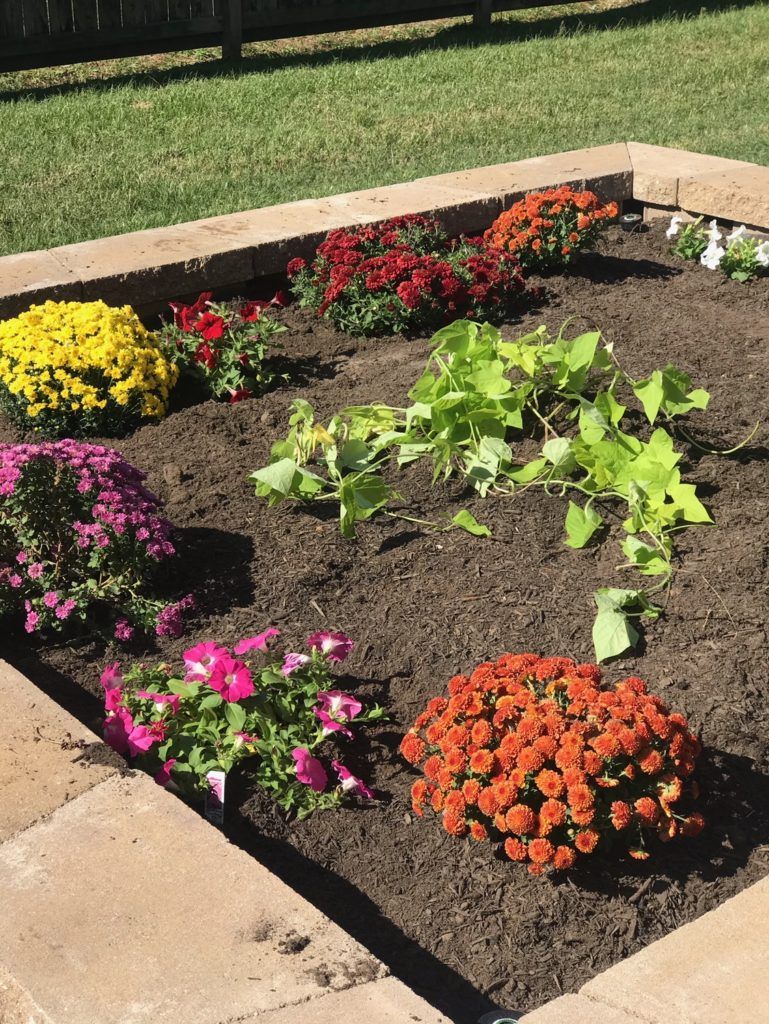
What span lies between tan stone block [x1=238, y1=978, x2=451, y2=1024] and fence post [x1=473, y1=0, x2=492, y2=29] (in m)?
12.7

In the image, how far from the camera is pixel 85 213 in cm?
646

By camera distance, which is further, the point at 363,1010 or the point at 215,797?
the point at 215,797

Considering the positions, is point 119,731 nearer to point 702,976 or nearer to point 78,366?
point 702,976

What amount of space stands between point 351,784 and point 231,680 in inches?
13.6

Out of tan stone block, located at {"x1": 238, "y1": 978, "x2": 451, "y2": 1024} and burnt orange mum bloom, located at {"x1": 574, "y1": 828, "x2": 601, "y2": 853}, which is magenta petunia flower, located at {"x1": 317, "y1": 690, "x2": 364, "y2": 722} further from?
tan stone block, located at {"x1": 238, "y1": 978, "x2": 451, "y2": 1024}

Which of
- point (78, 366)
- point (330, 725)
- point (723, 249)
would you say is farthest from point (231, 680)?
point (723, 249)

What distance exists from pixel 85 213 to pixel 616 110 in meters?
4.55

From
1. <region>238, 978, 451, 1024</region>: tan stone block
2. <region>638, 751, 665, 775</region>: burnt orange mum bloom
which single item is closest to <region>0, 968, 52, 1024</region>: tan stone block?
<region>238, 978, 451, 1024</region>: tan stone block

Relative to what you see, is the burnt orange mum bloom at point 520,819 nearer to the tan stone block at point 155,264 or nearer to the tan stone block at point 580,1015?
the tan stone block at point 580,1015

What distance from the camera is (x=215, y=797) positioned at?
2607 millimetres

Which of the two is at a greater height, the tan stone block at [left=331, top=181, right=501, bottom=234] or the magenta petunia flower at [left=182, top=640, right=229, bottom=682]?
the tan stone block at [left=331, top=181, right=501, bottom=234]

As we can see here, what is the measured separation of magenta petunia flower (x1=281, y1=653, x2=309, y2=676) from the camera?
9.20 ft

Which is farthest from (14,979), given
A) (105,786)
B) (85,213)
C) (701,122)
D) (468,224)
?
(701,122)

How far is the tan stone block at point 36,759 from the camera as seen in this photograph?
7.68ft
